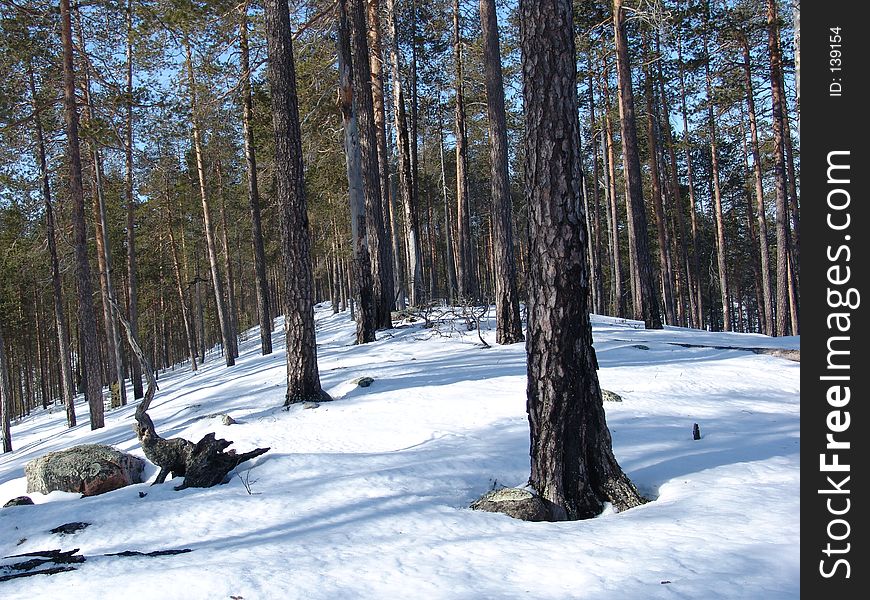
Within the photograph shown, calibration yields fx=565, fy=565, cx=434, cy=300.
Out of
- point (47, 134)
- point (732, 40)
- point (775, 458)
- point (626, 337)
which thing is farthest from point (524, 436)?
point (47, 134)

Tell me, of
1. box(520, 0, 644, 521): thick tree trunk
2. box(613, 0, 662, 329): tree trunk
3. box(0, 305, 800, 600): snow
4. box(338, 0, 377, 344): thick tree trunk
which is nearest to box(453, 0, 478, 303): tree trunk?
box(338, 0, 377, 344): thick tree trunk

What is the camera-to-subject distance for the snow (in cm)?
273

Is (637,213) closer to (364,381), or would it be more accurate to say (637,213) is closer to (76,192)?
(364,381)

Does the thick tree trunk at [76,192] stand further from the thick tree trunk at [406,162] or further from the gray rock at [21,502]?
the thick tree trunk at [406,162]

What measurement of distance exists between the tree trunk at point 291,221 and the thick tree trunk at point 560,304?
4777 mm

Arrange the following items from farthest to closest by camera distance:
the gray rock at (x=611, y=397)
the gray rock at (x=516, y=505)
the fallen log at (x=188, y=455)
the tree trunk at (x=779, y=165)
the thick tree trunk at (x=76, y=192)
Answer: the tree trunk at (x=779, y=165), the thick tree trunk at (x=76, y=192), the gray rock at (x=611, y=397), the fallen log at (x=188, y=455), the gray rock at (x=516, y=505)

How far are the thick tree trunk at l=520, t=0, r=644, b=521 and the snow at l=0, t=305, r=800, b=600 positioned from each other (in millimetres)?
519

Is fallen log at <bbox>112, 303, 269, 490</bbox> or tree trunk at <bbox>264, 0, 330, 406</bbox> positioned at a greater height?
tree trunk at <bbox>264, 0, 330, 406</bbox>

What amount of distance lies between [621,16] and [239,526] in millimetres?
14719

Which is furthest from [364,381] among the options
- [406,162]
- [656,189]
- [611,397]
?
[656,189]

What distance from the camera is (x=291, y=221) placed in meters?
8.28

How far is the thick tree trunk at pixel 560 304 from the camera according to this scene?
4238 mm
